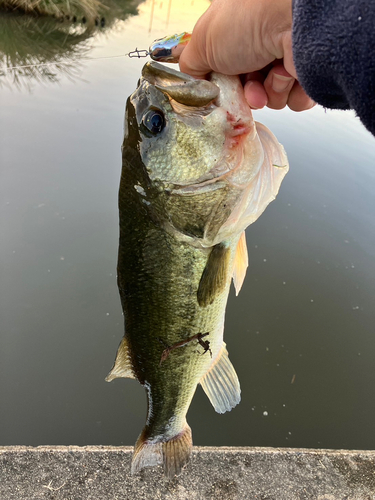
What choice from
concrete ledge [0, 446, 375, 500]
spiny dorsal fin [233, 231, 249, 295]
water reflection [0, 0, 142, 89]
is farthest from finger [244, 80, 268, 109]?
water reflection [0, 0, 142, 89]

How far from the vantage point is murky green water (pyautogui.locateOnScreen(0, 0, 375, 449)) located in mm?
2740

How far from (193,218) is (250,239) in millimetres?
3012

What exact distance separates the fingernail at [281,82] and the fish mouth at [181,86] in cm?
24

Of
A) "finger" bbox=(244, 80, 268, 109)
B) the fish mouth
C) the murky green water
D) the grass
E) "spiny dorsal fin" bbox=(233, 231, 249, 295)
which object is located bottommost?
the murky green water

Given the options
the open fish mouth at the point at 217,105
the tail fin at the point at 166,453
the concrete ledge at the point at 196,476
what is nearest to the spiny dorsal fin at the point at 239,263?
the open fish mouth at the point at 217,105

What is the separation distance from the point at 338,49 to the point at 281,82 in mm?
450

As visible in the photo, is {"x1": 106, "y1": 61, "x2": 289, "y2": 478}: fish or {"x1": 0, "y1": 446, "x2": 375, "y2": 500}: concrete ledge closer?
{"x1": 106, "y1": 61, "x2": 289, "y2": 478}: fish

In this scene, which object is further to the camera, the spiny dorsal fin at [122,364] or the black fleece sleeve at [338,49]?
the spiny dorsal fin at [122,364]

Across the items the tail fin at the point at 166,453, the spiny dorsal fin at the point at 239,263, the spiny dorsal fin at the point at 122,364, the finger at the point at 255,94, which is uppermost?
the finger at the point at 255,94

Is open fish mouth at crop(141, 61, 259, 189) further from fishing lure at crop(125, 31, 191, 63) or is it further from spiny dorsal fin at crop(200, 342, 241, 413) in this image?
spiny dorsal fin at crop(200, 342, 241, 413)

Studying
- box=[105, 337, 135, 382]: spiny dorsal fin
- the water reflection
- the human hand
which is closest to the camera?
the human hand

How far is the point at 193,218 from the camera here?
3.80 ft

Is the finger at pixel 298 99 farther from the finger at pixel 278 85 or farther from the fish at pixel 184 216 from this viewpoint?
the fish at pixel 184 216

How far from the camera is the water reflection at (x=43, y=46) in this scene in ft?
21.0
